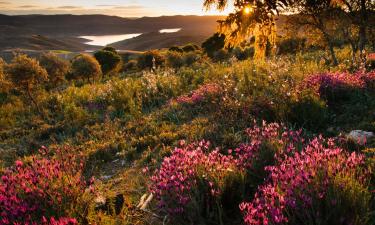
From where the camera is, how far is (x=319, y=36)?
879 inches

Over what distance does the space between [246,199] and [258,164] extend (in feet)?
1.74

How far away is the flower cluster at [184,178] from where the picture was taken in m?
3.99

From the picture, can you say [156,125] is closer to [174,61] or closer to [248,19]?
[248,19]

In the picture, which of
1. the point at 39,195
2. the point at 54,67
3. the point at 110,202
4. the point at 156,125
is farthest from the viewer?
the point at 54,67

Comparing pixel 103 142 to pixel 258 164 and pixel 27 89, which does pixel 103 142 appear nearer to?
pixel 258 164

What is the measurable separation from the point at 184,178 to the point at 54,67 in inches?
1372

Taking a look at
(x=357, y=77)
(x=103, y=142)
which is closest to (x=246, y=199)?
(x=103, y=142)

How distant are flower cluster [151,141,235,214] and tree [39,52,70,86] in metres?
33.0

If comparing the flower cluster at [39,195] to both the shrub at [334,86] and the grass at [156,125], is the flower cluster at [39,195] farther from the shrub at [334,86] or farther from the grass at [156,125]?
the shrub at [334,86]

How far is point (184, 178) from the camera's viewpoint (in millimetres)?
4078


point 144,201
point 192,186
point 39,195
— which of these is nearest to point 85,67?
point 144,201

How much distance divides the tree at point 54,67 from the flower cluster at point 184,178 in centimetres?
3304

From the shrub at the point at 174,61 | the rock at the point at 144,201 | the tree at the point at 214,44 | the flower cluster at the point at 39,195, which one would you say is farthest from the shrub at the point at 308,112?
the tree at the point at 214,44

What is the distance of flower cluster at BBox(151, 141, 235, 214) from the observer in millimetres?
3992
